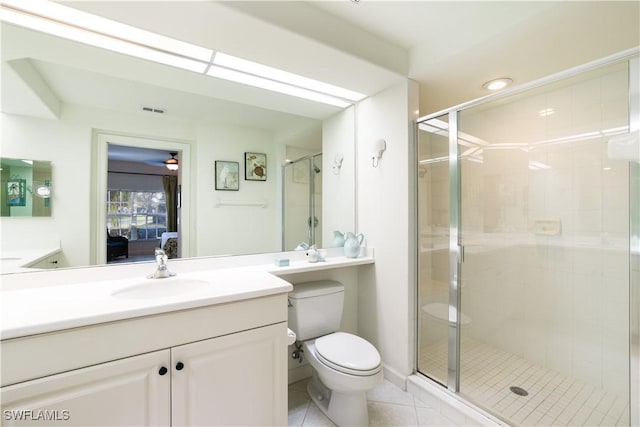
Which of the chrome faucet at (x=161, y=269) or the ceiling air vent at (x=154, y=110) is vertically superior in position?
the ceiling air vent at (x=154, y=110)

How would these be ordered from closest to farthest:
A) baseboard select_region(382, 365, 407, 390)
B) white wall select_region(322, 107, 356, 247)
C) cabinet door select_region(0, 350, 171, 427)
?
cabinet door select_region(0, 350, 171, 427) < baseboard select_region(382, 365, 407, 390) < white wall select_region(322, 107, 356, 247)

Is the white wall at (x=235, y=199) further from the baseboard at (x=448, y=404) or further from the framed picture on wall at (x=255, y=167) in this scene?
the baseboard at (x=448, y=404)

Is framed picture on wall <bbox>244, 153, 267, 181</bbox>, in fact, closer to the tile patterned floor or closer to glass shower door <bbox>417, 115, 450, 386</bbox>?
glass shower door <bbox>417, 115, 450, 386</bbox>

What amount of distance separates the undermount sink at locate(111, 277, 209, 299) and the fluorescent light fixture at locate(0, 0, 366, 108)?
1.27 m

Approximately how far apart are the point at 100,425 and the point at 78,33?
1760 millimetres

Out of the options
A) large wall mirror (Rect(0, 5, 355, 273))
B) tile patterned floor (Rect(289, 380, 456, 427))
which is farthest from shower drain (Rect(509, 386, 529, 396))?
large wall mirror (Rect(0, 5, 355, 273))

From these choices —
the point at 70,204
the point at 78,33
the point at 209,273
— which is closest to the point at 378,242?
the point at 209,273

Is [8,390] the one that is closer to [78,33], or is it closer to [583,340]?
[78,33]

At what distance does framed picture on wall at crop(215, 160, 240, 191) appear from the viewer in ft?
6.00

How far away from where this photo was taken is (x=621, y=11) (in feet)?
4.05

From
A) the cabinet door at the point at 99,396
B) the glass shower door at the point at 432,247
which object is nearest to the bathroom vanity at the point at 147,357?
the cabinet door at the point at 99,396

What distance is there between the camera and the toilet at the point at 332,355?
1438mm

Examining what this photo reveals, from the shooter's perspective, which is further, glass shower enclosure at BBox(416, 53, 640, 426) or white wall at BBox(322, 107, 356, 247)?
white wall at BBox(322, 107, 356, 247)

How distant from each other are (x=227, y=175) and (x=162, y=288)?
2.67 feet
